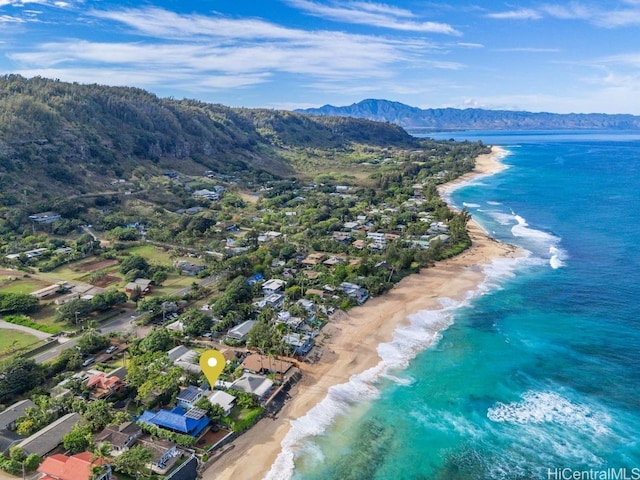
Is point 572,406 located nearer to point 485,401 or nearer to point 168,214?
point 485,401

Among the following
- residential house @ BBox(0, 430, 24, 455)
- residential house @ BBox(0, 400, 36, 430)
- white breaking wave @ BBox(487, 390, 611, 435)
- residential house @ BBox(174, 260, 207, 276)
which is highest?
residential house @ BBox(174, 260, 207, 276)

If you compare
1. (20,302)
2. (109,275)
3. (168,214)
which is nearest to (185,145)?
(168,214)

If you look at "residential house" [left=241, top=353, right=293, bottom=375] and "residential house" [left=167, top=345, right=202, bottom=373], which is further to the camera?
"residential house" [left=241, top=353, right=293, bottom=375]

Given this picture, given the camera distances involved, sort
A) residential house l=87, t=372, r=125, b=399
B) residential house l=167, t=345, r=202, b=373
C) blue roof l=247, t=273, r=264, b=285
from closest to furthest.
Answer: residential house l=87, t=372, r=125, b=399
residential house l=167, t=345, r=202, b=373
blue roof l=247, t=273, r=264, b=285

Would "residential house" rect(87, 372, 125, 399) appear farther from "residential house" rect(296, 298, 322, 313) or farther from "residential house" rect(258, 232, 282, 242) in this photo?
"residential house" rect(258, 232, 282, 242)

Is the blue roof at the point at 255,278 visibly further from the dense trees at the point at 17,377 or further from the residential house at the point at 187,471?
the residential house at the point at 187,471

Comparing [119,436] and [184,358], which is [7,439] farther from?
[184,358]

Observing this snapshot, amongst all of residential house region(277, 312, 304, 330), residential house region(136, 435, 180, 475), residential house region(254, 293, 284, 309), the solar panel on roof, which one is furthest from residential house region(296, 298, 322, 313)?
residential house region(136, 435, 180, 475)

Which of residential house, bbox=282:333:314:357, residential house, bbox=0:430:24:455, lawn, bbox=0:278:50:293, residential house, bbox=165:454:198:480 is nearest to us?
residential house, bbox=165:454:198:480
